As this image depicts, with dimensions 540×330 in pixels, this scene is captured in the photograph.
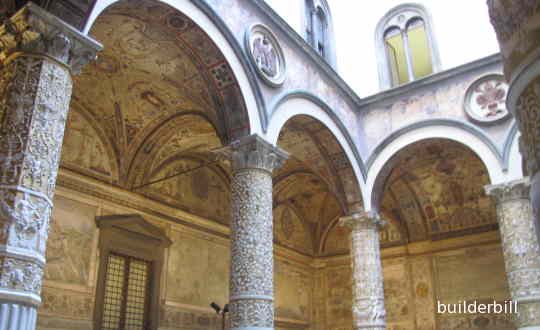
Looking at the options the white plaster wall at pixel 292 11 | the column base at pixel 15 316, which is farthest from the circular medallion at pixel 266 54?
the column base at pixel 15 316

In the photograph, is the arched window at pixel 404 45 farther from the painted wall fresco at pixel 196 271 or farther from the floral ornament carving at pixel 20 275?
the floral ornament carving at pixel 20 275

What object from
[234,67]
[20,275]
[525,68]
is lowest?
[20,275]

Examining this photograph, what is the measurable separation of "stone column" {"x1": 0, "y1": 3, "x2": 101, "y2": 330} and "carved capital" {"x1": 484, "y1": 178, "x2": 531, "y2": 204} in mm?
7858

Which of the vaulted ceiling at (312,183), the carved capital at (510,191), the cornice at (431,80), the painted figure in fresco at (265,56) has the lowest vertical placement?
the carved capital at (510,191)

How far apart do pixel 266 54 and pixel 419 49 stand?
6218 millimetres

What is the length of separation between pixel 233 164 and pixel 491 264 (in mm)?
9232

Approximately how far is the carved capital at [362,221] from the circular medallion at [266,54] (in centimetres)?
358

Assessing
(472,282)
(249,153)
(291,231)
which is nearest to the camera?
(249,153)

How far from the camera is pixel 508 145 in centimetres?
1006

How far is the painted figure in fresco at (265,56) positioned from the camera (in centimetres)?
814

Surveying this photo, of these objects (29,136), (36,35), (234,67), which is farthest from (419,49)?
(29,136)

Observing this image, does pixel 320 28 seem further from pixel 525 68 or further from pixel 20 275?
pixel 525 68

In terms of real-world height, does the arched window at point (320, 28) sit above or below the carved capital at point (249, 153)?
above

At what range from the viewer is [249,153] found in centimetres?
741
